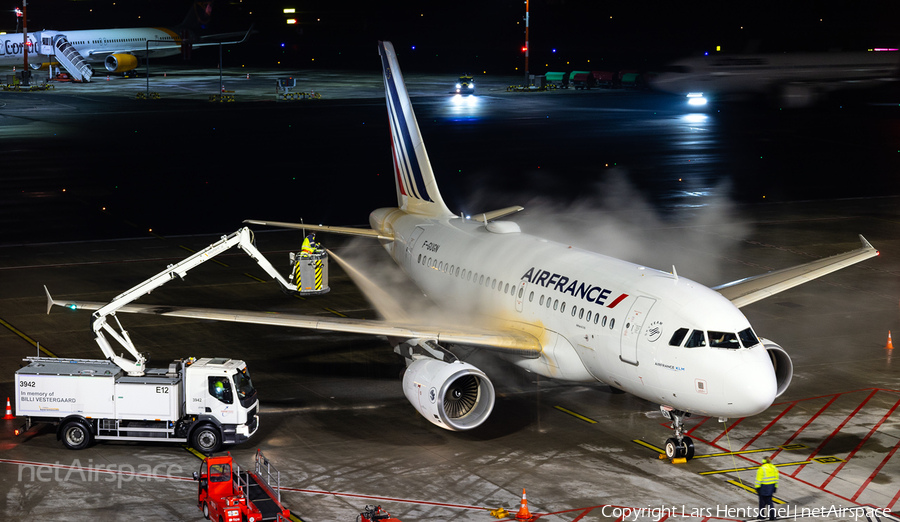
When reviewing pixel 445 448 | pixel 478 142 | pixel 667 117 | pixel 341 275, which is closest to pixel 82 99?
pixel 478 142

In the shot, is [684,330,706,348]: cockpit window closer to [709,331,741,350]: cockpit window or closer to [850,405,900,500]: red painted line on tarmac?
[709,331,741,350]: cockpit window

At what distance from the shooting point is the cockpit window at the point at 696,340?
→ 2331 cm

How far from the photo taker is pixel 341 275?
150ft

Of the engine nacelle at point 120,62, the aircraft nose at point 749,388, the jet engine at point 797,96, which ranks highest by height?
the engine nacelle at point 120,62

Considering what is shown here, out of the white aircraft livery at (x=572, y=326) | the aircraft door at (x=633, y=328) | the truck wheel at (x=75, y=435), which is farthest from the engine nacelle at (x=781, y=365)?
the truck wheel at (x=75, y=435)

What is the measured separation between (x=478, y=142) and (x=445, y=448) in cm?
5990

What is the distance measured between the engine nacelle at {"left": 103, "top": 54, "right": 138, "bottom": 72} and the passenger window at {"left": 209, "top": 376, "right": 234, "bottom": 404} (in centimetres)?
11434

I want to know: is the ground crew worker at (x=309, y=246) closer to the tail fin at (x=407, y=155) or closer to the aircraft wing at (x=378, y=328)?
the aircraft wing at (x=378, y=328)

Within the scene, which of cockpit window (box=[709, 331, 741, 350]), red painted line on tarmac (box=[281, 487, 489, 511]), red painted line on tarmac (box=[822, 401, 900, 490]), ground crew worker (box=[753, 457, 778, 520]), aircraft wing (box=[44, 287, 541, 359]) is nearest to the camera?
ground crew worker (box=[753, 457, 778, 520])

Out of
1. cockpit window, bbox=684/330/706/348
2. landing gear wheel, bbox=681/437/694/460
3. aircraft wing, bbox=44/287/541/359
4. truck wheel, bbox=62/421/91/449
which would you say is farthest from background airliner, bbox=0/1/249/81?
cockpit window, bbox=684/330/706/348

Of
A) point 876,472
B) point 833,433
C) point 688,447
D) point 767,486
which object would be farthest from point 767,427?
point 767,486

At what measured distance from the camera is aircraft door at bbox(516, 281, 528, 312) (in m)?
28.9

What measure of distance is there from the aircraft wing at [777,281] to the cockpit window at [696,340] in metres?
5.98

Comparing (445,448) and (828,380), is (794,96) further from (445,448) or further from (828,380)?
(445,448)
